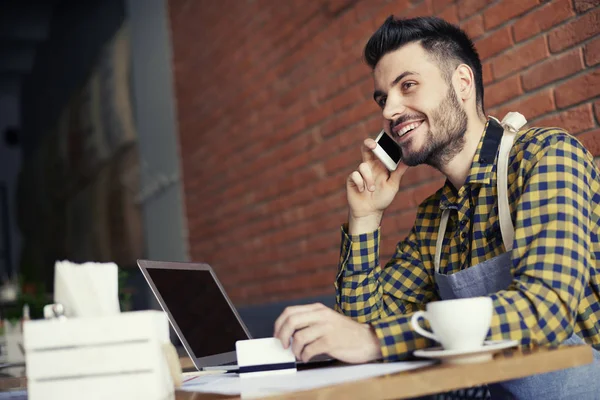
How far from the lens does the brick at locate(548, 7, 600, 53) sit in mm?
1831

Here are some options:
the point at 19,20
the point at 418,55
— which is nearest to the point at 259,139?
the point at 418,55

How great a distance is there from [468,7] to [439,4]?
0.51ft

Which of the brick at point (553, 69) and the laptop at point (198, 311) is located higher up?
the brick at point (553, 69)

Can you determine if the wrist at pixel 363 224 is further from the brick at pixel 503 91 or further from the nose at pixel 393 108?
the brick at pixel 503 91

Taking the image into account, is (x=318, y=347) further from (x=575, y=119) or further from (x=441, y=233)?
(x=575, y=119)

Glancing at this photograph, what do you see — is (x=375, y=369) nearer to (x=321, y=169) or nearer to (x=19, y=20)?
(x=321, y=169)

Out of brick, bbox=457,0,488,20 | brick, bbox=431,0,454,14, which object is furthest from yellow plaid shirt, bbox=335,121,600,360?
brick, bbox=431,0,454,14

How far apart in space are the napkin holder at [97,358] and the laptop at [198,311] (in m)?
0.45

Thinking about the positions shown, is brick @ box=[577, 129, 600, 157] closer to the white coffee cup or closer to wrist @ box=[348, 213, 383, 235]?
wrist @ box=[348, 213, 383, 235]

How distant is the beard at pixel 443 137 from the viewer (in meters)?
1.63

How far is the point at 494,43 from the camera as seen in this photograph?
2.18 meters

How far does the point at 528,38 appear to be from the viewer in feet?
6.71

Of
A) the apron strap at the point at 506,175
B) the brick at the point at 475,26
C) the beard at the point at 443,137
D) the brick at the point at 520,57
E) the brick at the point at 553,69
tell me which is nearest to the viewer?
the apron strap at the point at 506,175

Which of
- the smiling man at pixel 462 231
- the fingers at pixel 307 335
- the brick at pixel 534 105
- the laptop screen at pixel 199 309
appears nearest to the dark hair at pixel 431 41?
the smiling man at pixel 462 231
